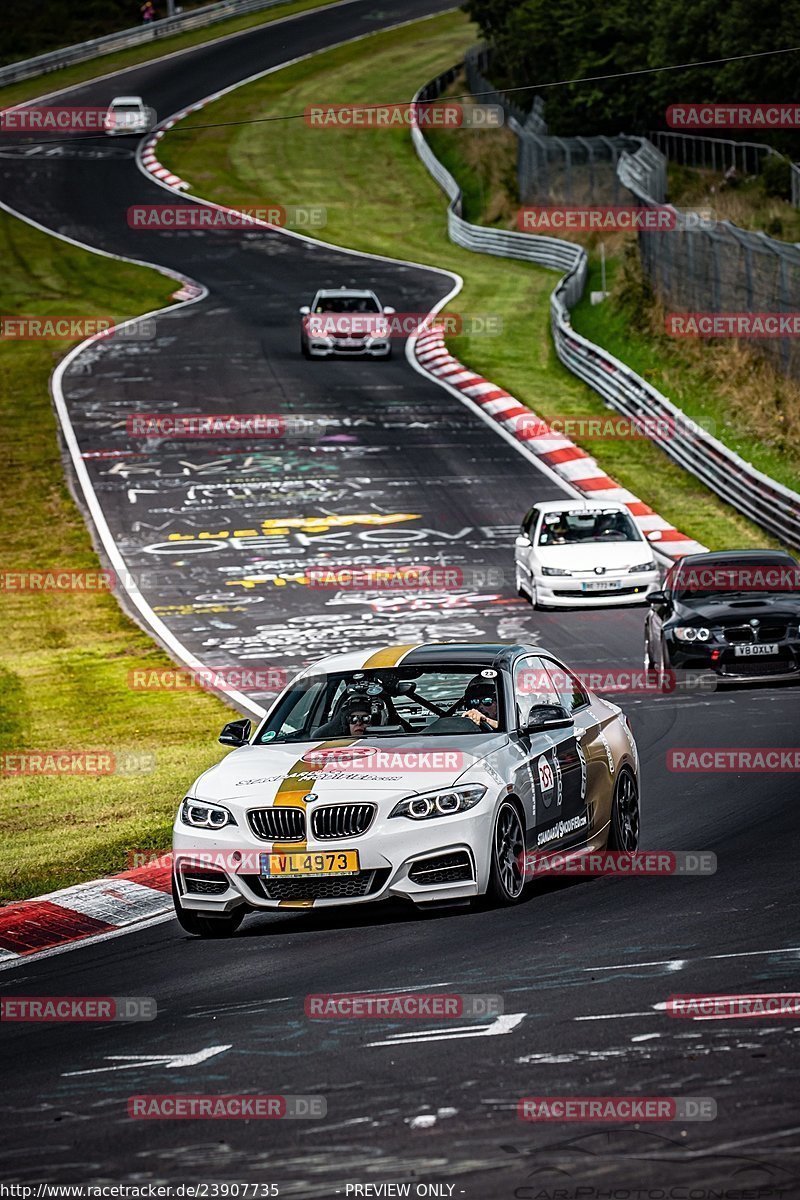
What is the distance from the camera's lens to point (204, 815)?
10.4 m

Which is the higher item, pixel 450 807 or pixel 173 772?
pixel 450 807

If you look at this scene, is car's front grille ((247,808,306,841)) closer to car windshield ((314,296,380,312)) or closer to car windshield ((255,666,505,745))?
car windshield ((255,666,505,745))

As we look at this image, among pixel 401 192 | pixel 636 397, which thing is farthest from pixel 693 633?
pixel 401 192

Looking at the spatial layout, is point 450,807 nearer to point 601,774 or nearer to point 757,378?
point 601,774

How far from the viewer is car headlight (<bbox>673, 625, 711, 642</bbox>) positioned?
1945 cm

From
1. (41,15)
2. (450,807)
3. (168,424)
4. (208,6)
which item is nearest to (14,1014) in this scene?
(450,807)

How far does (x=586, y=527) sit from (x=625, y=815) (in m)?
14.2

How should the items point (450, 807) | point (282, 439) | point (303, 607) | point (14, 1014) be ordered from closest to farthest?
point (14, 1014), point (450, 807), point (303, 607), point (282, 439)

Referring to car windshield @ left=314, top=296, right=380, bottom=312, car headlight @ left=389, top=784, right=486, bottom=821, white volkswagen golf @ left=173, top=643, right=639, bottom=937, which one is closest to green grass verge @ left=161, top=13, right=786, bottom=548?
car windshield @ left=314, top=296, right=380, bottom=312

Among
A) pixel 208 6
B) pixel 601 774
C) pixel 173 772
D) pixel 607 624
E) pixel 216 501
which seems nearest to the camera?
pixel 601 774

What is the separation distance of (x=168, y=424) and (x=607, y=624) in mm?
16697

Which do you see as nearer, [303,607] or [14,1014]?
[14,1014]

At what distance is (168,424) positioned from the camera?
3884 cm

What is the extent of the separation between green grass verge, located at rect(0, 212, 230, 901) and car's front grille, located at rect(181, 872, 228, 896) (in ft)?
6.56
